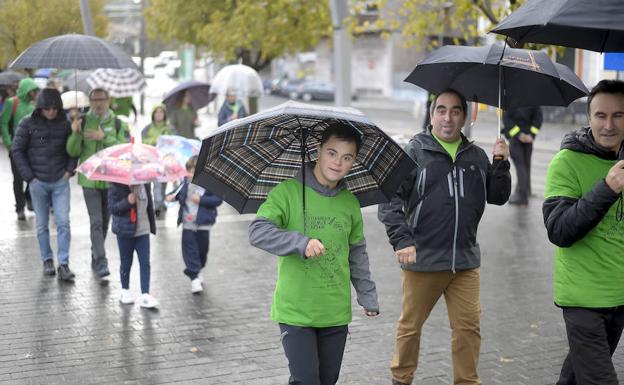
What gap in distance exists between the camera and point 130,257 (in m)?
8.41

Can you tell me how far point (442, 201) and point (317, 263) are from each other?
1212mm

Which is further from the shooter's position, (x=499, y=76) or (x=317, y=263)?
(x=499, y=76)

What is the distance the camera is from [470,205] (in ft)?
18.4

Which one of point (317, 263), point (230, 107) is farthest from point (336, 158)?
point (230, 107)

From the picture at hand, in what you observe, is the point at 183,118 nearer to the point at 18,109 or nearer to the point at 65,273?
the point at 18,109

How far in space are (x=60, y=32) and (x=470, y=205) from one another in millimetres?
12584

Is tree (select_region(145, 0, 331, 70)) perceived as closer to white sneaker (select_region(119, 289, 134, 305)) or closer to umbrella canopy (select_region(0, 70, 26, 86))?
umbrella canopy (select_region(0, 70, 26, 86))

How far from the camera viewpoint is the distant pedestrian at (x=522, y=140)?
14.1 meters

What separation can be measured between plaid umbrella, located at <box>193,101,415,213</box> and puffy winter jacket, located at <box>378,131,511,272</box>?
20.9 inches

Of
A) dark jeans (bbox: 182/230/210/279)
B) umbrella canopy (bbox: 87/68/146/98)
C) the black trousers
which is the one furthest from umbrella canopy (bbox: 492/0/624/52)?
the black trousers

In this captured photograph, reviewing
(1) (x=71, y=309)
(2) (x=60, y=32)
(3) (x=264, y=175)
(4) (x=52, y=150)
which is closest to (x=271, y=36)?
(2) (x=60, y=32)

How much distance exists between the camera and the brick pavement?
6.48m

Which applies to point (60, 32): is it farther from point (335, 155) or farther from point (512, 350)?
point (335, 155)

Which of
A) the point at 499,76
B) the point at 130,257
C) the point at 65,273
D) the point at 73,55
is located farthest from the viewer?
the point at 73,55
